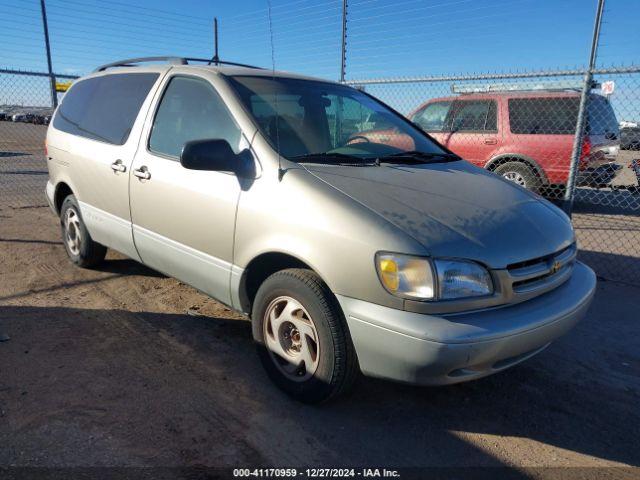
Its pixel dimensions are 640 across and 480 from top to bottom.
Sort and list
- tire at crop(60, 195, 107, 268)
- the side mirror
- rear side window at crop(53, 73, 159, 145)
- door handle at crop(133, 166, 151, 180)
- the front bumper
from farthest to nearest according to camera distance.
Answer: tire at crop(60, 195, 107, 268) → rear side window at crop(53, 73, 159, 145) → door handle at crop(133, 166, 151, 180) → the side mirror → the front bumper

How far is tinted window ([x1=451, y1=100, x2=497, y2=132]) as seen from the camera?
851cm

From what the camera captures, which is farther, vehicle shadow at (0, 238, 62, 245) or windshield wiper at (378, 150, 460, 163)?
vehicle shadow at (0, 238, 62, 245)

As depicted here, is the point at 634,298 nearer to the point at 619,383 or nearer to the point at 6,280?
the point at 619,383

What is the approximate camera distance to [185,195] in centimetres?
312

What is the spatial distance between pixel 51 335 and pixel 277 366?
173 cm

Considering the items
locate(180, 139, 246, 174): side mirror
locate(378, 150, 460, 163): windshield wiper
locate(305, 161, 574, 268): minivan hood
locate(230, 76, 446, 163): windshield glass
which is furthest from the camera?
locate(378, 150, 460, 163): windshield wiper

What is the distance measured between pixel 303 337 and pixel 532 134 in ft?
22.6

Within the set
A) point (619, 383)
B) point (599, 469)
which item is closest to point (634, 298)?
point (619, 383)

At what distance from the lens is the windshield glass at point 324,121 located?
300 centimetres

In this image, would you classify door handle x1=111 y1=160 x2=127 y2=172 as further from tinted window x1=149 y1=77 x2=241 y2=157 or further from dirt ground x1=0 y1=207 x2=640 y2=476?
dirt ground x1=0 y1=207 x2=640 y2=476

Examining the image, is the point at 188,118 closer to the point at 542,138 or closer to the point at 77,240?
the point at 77,240

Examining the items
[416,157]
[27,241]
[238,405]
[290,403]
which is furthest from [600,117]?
[27,241]

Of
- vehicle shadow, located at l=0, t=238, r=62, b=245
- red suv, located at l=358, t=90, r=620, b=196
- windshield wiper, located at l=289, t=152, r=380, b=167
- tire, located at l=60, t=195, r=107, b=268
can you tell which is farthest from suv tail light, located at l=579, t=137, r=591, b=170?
vehicle shadow, located at l=0, t=238, r=62, b=245

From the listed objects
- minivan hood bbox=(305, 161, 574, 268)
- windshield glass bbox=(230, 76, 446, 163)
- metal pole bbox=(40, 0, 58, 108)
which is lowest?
minivan hood bbox=(305, 161, 574, 268)
